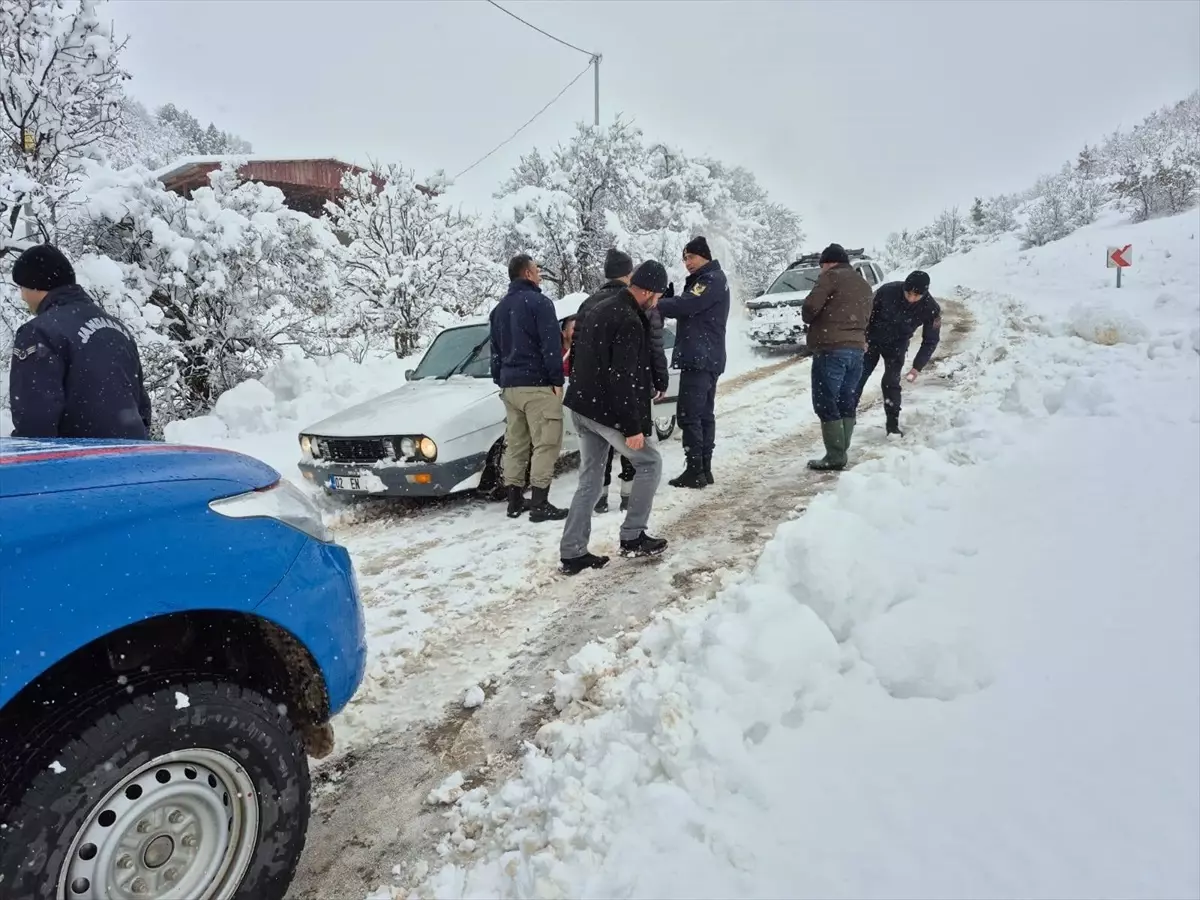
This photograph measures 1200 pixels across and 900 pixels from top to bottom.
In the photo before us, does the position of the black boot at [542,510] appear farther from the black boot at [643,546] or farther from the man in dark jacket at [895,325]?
the man in dark jacket at [895,325]

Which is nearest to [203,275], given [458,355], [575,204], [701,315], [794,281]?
[458,355]

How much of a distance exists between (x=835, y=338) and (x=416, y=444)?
3752 mm

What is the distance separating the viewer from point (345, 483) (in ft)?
17.6

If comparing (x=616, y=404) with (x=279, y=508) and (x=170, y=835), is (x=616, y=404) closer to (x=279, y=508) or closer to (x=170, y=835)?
(x=279, y=508)

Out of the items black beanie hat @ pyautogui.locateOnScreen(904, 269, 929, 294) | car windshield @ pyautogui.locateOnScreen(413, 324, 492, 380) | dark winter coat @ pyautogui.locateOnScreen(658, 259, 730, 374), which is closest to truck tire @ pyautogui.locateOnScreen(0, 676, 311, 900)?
dark winter coat @ pyautogui.locateOnScreen(658, 259, 730, 374)

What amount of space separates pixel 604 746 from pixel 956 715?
3.58 feet

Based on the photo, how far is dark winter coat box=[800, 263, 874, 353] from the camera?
231 inches

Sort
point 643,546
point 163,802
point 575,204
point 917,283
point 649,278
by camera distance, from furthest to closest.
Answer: point 575,204
point 917,283
point 643,546
point 649,278
point 163,802

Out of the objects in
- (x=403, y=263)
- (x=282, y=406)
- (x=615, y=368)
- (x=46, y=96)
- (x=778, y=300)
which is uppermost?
(x=46, y=96)

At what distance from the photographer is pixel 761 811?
1.76 meters

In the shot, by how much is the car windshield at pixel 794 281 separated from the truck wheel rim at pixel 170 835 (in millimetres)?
14357

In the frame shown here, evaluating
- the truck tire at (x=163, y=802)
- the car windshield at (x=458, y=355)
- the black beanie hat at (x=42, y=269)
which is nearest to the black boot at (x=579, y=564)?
the truck tire at (x=163, y=802)

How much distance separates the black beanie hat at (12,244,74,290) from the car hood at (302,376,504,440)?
225 cm

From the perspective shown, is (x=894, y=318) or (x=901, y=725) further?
(x=894, y=318)
